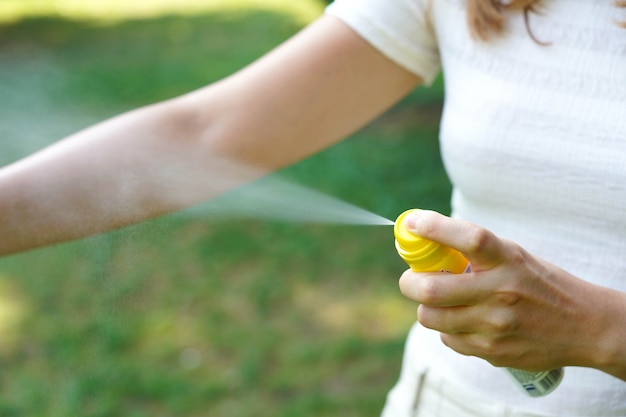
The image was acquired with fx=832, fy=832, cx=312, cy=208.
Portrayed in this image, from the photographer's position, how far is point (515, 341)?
1.21 m

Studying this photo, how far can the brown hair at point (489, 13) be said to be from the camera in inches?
59.6

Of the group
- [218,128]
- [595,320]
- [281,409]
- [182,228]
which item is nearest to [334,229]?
[182,228]

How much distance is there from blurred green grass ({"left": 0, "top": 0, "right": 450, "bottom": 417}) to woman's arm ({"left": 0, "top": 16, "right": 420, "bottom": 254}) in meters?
1.30

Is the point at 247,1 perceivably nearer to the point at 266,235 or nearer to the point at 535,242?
the point at 266,235

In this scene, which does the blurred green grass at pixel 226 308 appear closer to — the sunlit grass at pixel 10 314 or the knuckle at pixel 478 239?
the sunlit grass at pixel 10 314

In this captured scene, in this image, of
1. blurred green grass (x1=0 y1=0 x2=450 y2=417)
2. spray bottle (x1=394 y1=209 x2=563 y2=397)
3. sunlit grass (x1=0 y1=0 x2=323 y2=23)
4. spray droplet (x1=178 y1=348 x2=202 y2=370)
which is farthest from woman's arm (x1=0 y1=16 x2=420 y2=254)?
sunlit grass (x1=0 y1=0 x2=323 y2=23)

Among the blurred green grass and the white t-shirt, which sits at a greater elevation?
the white t-shirt

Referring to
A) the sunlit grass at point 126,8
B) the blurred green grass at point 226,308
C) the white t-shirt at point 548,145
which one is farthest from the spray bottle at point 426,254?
the sunlit grass at point 126,8

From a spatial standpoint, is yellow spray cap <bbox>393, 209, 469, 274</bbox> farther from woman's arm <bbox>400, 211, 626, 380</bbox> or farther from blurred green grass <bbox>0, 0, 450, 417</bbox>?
blurred green grass <bbox>0, 0, 450, 417</bbox>

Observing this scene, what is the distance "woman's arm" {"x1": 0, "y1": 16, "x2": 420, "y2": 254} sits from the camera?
146cm

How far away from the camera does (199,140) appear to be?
1.62 metres

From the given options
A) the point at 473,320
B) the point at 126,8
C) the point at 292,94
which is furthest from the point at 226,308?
the point at 126,8

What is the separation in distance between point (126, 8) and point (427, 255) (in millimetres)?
8876

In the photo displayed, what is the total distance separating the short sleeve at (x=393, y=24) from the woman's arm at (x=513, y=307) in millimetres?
604
